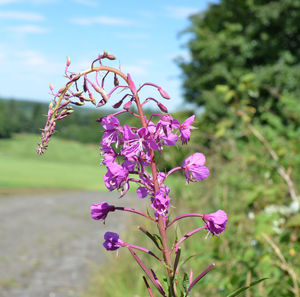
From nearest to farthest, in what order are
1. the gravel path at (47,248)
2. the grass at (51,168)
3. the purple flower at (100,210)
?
1. the purple flower at (100,210)
2. the gravel path at (47,248)
3. the grass at (51,168)

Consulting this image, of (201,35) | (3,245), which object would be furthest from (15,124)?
(3,245)

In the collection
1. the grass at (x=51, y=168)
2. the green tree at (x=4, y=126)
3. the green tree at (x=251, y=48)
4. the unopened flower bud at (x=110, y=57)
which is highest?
the green tree at (x=251, y=48)

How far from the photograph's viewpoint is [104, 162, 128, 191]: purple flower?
1505 mm

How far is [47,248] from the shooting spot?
9938 millimetres

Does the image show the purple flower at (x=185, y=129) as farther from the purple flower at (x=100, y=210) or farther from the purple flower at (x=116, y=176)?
the purple flower at (x=100, y=210)

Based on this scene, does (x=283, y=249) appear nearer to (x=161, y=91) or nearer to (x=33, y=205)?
(x=161, y=91)

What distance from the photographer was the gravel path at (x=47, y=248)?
7.53 meters

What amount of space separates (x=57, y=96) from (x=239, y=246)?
313 centimetres

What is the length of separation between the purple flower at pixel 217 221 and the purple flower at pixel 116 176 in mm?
370

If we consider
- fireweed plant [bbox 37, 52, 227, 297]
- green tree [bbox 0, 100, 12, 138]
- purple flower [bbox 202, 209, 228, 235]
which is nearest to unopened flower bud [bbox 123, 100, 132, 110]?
fireweed plant [bbox 37, 52, 227, 297]

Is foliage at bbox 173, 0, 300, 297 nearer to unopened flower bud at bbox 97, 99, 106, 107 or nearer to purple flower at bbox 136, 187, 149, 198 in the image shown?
purple flower at bbox 136, 187, 149, 198

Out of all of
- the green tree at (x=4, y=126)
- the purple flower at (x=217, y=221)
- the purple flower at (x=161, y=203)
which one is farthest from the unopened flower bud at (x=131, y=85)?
the green tree at (x=4, y=126)

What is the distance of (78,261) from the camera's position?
29.5ft

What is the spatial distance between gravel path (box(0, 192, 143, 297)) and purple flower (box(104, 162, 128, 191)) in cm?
379
